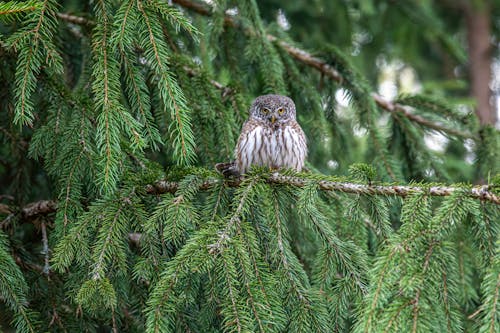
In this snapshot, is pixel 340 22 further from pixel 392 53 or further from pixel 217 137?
pixel 217 137

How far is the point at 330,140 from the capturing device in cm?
405

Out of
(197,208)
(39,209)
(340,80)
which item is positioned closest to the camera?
(197,208)

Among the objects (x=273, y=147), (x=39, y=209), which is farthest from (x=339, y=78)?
(x=39, y=209)

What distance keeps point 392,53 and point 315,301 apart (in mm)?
4703

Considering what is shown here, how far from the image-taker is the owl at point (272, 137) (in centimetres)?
332

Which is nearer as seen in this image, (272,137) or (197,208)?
(197,208)

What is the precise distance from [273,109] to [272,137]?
164 mm

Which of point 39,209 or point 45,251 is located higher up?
point 39,209

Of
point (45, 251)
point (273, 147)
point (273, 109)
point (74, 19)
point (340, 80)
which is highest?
point (340, 80)

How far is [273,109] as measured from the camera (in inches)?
137

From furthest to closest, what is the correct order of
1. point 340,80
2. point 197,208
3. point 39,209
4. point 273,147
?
point 340,80 < point 273,147 < point 39,209 < point 197,208

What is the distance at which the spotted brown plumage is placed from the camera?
3320mm

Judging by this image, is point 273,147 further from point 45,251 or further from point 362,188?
point 45,251

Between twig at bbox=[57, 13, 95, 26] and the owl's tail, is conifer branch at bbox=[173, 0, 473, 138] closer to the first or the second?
the owl's tail
